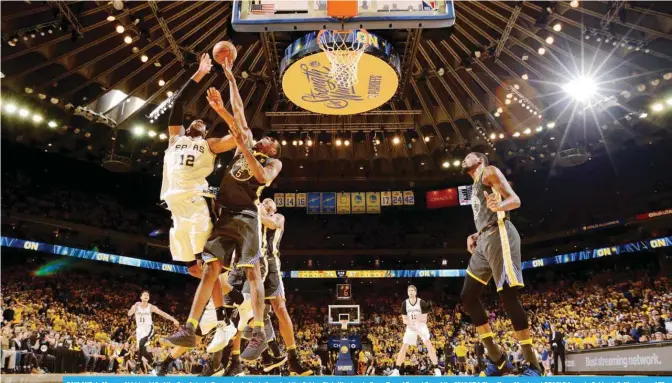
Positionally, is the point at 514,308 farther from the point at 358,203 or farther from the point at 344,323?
the point at 358,203

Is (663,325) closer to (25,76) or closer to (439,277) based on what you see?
(439,277)

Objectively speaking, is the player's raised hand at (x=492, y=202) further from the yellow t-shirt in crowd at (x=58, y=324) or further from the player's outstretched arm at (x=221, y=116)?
the yellow t-shirt in crowd at (x=58, y=324)

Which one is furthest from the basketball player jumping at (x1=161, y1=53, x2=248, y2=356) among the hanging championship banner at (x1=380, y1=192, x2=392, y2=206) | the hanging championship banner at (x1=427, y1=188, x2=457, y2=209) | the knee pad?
the hanging championship banner at (x1=427, y1=188, x2=457, y2=209)

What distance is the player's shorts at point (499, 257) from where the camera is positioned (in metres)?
4.94

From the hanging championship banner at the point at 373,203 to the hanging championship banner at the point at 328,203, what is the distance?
209 centimetres

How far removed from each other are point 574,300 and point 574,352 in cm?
1053

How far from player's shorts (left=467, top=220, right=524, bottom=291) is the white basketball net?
6824mm

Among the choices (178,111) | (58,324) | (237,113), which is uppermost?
(178,111)

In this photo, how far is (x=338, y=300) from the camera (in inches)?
998

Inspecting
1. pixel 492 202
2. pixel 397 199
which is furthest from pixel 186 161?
pixel 397 199

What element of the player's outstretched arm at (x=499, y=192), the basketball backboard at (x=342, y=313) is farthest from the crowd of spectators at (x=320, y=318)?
the player's outstretched arm at (x=499, y=192)

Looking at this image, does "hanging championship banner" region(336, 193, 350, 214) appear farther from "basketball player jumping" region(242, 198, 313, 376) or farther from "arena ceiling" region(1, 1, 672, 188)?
"basketball player jumping" region(242, 198, 313, 376)

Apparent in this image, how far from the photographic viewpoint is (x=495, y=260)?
201 inches

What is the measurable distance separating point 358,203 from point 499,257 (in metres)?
24.7
